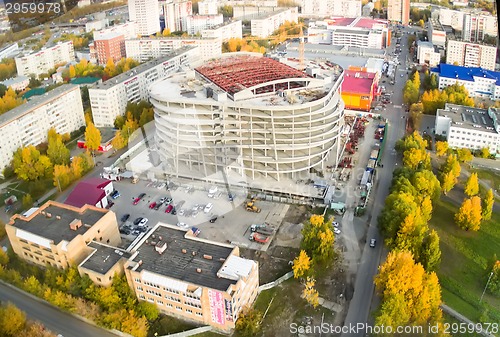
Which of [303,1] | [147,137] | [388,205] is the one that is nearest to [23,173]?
[147,137]

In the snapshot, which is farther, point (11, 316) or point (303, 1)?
point (303, 1)

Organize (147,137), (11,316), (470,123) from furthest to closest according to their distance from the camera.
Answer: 1. (147,137)
2. (470,123)
3. (11,316)

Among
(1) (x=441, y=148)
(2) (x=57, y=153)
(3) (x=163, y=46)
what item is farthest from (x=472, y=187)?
(3) (x=163, y=46)

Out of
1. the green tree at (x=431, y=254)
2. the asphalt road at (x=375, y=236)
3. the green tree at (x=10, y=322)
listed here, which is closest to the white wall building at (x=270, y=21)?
the asphalt road at (x=375, y=236)

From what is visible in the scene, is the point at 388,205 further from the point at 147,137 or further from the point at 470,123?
the point at 147,137

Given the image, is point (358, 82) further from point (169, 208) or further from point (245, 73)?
point (169, 208)
